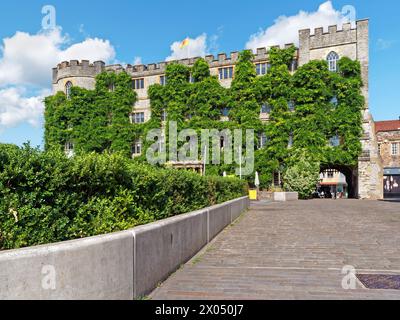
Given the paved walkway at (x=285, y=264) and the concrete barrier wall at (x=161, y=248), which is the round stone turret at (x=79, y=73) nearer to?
the paved walkway at (x=285, y=264)

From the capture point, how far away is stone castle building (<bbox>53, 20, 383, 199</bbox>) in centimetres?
3338

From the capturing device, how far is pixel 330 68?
3516 centimetres

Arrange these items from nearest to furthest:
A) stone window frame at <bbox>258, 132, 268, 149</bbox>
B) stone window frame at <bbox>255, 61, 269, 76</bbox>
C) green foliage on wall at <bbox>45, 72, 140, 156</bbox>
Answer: stone window frame at <bbox>258, 132, 268, 149</bbox> < stone window frame at <bbox>255, 61, 269, 76</bbox> < green foliage on wall at <bbox>45, 72, 140, 156</bbox>

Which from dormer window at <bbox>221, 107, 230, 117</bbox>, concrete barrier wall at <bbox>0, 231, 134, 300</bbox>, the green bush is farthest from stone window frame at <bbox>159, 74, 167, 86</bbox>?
concrete barrier wall at <bbox>0, 231, 134, 300</bbox>

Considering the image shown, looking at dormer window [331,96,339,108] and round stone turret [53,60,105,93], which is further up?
round stone turret [53,60,105,93]

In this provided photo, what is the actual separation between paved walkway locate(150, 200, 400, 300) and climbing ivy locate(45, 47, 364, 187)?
74.7ft

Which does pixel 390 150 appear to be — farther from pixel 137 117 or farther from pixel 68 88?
pixel 68 88

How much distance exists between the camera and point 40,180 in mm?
3715

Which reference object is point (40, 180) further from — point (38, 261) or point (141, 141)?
point (141, 141)

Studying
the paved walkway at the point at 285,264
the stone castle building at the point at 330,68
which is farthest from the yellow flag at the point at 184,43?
the paved walkway at the point at 285,264

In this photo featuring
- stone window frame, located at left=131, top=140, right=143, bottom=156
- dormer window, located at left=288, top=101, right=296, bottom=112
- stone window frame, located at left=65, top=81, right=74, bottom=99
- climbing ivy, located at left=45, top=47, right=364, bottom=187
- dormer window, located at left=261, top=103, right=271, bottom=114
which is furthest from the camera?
stone window frame, located at left=65, top=81, right=74, bottom=99

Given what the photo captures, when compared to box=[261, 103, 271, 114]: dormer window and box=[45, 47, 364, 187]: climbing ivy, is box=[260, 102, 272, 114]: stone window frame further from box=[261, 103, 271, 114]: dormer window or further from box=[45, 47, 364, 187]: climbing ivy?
box=[45, 47, 364, 187]: climbing ivy

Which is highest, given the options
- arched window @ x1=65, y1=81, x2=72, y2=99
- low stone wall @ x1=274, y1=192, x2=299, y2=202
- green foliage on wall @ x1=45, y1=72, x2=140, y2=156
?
arched window @ x1=65, y1=81, x2=72, y2=99

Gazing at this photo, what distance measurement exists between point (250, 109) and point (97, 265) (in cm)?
3440
